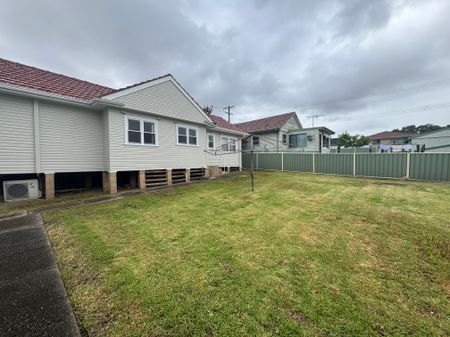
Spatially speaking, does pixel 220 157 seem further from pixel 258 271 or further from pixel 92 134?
pixel 258 271

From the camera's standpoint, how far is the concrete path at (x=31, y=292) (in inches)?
70.1

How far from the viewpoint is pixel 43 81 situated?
7.52 meters

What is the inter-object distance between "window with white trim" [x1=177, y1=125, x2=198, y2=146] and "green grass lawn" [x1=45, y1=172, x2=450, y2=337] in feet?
20.6

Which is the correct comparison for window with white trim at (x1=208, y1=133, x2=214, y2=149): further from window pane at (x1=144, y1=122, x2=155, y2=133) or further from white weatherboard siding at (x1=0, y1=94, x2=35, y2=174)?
white weatherboard siding at (x1=0, y1=94, x2=35, y2=174)

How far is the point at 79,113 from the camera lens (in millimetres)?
7980

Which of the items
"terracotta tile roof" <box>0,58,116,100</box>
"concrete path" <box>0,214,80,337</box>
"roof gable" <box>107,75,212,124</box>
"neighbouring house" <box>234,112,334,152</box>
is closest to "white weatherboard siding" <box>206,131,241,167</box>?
"roof gable" <box>107,75,212,124</box>

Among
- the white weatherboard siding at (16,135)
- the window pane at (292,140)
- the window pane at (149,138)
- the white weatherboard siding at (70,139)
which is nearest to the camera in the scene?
the white weatherboard siding at (16,135)

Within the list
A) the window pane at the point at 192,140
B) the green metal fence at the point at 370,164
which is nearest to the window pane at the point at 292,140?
the green metal fence at the point at 370,164

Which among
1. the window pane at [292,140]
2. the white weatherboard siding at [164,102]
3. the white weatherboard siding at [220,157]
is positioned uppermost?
the white weatherboard siding at [164,102]

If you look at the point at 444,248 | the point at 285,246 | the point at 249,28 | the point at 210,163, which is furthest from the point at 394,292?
the point at 249,28

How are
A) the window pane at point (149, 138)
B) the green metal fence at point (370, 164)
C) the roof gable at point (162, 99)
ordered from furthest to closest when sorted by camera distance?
the green metal fence at point (370, 164) < the window pane at point (149, 138) < the roof gable at point (162, 99)

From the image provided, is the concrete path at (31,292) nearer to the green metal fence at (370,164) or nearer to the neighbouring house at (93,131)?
the neighbouring house at (93,131)

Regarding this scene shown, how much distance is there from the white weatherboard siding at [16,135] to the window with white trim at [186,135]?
5820 mm

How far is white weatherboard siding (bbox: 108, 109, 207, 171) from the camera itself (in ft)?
26.8
